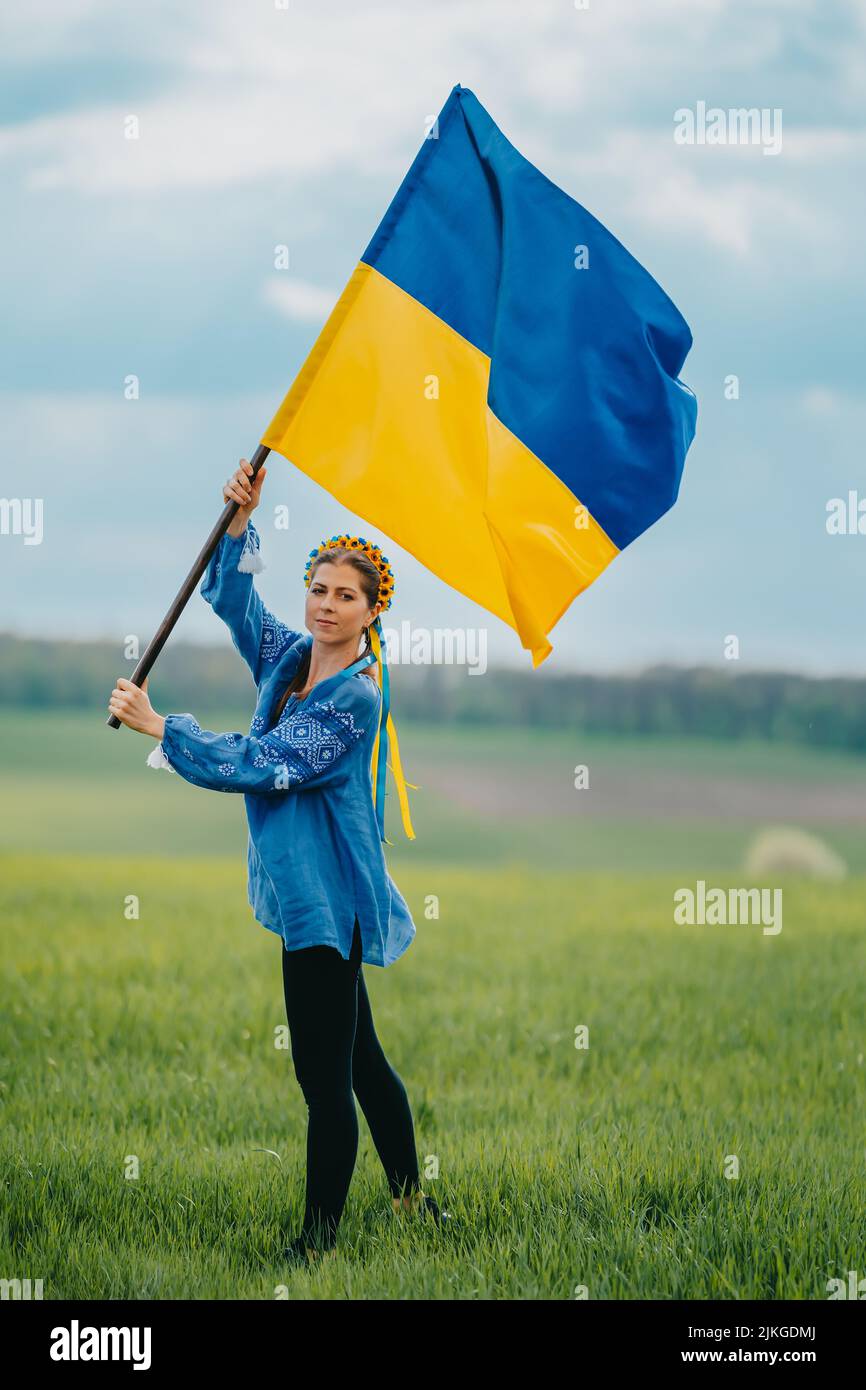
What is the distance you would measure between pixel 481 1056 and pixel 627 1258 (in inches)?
111

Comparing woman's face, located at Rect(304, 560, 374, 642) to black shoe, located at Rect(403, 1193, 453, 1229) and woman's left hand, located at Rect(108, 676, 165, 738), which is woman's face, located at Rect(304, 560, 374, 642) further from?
black shoe, located at Rect(403, 1193, 453, 1229)

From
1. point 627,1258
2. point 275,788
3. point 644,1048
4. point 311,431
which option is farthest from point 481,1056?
point 311,431

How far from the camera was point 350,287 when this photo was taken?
4.77 metres

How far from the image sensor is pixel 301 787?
14.8 feet

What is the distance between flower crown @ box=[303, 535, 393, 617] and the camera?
184 inches

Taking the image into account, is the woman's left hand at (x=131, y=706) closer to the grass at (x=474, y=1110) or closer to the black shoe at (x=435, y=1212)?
the grass at (x=474, y=1110)

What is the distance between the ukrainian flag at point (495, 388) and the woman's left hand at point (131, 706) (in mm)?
976

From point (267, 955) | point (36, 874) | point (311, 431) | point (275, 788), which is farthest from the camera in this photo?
point (36, 874)

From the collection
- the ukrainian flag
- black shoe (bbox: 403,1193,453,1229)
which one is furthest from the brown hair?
black shoe (bbox: 403,1193,453,1229)

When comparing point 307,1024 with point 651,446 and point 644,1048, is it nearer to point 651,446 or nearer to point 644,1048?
point 651,446

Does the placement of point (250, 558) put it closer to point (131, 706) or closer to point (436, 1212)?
point (131, 706)

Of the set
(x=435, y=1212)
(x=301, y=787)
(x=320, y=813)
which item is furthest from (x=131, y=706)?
(x=435, y=1212)

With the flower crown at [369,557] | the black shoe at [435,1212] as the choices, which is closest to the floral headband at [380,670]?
the flower crown at [369,557]

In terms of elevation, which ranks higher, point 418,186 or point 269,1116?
point 418,186
